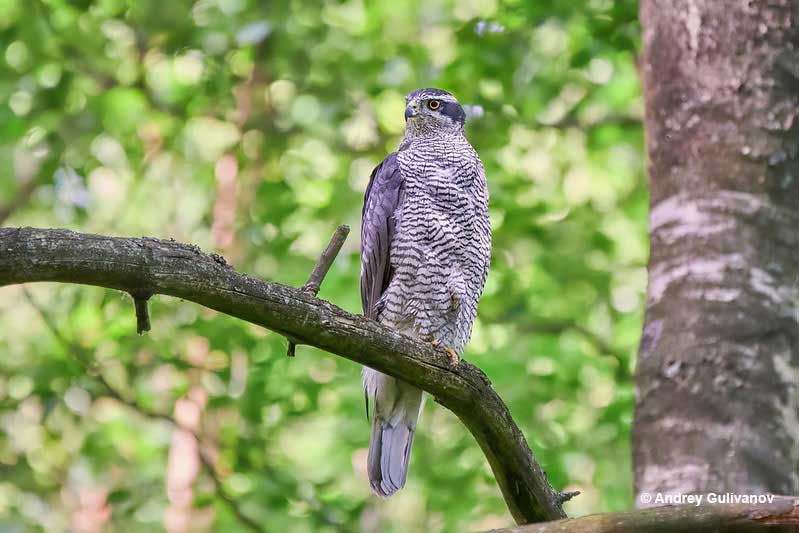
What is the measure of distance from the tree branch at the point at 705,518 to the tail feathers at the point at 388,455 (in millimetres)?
1691

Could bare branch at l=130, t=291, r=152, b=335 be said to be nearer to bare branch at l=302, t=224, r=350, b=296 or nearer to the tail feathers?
bare branch at l=302, t=224, r=350, b=296

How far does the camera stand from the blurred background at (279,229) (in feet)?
20.5

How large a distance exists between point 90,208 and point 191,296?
4845mm

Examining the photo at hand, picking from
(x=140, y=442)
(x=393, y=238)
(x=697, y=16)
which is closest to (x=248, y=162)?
(x=140, y=442)

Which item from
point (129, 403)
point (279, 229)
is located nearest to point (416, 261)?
point (279, 229)

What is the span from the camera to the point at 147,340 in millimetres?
6262

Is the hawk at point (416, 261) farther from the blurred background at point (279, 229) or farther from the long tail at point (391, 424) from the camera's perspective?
the blurred background at point (279, 229)

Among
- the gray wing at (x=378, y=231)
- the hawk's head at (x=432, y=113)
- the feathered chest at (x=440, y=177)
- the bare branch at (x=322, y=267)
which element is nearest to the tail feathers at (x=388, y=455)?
the gray wing at (x=378, y=231)

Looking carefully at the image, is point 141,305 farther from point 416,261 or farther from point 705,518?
point 416,261

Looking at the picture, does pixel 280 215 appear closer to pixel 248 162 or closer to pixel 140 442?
pixel 248 162

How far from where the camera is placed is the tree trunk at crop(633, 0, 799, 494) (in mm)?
3592

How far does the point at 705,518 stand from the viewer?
8.91ft

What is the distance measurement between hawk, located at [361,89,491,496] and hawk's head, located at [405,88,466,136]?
11.5 inches

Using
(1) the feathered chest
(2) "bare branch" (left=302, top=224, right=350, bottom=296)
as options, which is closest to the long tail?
(1) the feathered chest
